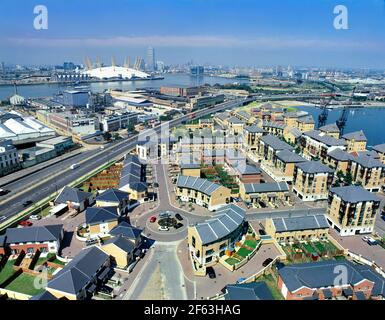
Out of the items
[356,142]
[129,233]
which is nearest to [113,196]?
[129,233]

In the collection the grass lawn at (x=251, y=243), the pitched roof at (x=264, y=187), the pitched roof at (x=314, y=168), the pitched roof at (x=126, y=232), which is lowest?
the grass lawn at (x=251, y=243)

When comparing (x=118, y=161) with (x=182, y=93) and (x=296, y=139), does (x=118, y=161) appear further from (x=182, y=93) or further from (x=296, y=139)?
(x=182, y=93)

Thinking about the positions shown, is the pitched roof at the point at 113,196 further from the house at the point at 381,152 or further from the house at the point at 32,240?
the house at the point at 381,152

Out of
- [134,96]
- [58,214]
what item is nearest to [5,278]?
[58,214]

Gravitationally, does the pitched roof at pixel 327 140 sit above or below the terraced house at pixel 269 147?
above

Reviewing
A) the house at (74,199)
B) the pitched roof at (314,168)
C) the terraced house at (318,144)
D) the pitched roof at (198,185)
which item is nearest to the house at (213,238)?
the pitched roof at (198,185)

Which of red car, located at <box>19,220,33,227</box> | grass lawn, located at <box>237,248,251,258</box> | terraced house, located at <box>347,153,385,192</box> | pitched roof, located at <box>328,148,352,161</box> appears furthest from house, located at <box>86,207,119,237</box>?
pitched roof, located at <box>328,148,352,161</box>

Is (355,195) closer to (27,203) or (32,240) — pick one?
(32,240)

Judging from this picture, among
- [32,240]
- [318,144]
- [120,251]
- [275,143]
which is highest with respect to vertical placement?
[275,143]

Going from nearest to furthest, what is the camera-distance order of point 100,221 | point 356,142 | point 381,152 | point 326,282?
point 326,282 → point 100,221 → point 381,152 → point 356,142
